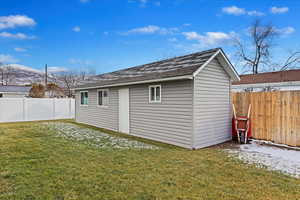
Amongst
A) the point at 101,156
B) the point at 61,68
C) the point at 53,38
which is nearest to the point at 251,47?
the point at 53,38

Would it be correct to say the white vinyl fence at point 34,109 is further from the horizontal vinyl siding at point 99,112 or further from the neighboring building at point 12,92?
the neighboring building at point 12,92

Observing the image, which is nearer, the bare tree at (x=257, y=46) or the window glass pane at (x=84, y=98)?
the window glass pane at (x=84, y=98)

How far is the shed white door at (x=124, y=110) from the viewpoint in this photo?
921cm

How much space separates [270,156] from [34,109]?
1585cm

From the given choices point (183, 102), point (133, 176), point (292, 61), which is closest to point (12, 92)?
point (183, 102)

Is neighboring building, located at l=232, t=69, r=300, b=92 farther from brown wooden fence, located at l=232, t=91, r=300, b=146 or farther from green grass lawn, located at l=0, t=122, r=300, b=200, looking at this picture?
green grass lawn, located at l=0, t=122, r=300, b=200

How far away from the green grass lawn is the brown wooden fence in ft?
8.78

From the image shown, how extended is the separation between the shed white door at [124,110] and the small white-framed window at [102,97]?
1.37 m

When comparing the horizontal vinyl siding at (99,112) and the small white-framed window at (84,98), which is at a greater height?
the small white-framed window at (84,98)

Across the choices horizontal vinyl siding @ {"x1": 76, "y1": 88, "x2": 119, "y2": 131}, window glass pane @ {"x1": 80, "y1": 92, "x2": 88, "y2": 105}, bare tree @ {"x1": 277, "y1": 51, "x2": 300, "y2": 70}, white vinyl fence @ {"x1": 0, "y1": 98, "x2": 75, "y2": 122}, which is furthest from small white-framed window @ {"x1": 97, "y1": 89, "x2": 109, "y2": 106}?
bare tree @ {"x1": 277, "y1": 51, "x2": 300, "y2": 70}

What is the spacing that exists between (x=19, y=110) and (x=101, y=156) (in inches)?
493

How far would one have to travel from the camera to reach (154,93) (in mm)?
7789

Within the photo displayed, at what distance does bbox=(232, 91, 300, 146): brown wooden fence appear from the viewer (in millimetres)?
6430

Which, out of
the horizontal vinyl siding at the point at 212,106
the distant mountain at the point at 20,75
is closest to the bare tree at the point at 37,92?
the distant mountain at the point at 20,75
